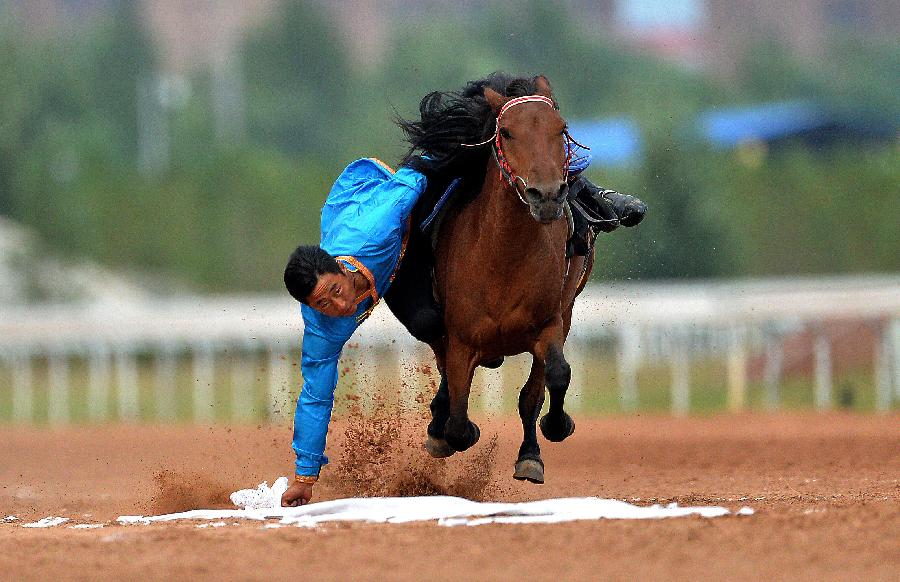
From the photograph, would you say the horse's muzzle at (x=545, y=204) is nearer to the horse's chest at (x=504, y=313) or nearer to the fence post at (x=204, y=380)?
the horse's chest at (x=504, y=313)

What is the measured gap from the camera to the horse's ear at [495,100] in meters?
8.60

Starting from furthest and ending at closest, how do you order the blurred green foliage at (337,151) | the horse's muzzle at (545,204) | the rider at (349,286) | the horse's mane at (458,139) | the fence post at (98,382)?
the blurred green foliage at (337,151)
the fence post at (98,382)
the horse's mane at (458,139)
the rider at (349,286)
the horse's muzzle at (545,204)

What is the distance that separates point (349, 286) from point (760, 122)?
53.8 meters

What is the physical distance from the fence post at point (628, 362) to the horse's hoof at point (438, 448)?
427 inches

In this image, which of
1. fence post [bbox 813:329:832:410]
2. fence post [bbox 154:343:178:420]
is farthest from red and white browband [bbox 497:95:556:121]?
fence post [bbox 154:343:178:420]

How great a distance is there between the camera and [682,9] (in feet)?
332

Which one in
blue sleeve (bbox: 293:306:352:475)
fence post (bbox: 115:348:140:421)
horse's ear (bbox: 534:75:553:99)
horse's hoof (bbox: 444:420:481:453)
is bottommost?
fence post (bbox: 115:348:140:421)

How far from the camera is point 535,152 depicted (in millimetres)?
8055

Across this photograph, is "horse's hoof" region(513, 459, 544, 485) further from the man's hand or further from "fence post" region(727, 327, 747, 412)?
"fence post" region(727, 327, 747, 412)

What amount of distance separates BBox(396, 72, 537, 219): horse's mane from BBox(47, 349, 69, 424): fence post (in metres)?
13.2

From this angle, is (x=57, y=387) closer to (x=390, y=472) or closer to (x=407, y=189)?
(x=390, y=472)

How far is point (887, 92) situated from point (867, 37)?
46.8 feet

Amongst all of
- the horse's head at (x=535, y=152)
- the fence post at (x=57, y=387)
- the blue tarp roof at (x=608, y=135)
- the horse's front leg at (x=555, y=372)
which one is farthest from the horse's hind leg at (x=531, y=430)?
the blue tarp roof at (x=608, y=135)

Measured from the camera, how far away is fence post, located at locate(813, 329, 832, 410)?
19906 millimetres
